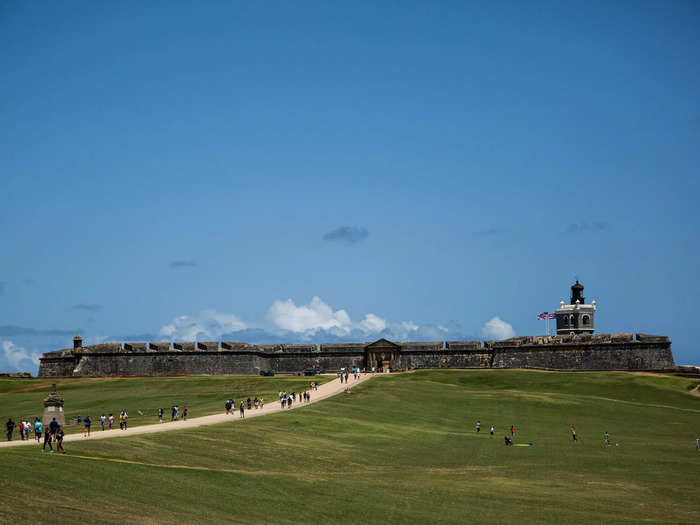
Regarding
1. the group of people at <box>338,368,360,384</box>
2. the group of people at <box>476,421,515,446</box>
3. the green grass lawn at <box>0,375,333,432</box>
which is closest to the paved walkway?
the green grass lawn at <box>0,375,333,432</box>

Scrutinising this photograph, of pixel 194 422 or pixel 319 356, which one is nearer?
pixel 194 422

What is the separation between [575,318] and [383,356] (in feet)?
124

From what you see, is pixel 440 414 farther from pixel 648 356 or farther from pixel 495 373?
pixel 648 356

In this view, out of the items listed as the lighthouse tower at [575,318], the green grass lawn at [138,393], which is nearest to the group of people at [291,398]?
the green grass lawn at [138,393]

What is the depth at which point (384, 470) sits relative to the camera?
141 ft

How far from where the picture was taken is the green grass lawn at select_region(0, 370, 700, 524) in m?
30.4

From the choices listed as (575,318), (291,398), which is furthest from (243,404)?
(575,318)

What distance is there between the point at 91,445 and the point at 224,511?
1338 centimetres

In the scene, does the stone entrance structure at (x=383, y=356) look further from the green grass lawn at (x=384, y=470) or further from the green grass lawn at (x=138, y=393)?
the green grass lawn at (x=384, y=470)

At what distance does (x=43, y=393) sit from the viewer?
87.5 m

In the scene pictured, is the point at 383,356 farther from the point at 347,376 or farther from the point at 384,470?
the point at 384,470

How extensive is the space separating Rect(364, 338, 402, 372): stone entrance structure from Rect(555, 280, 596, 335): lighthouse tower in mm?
34836

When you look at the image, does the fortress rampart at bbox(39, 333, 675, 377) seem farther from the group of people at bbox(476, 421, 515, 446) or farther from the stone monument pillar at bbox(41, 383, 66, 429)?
the stone monument pillar at bbox(41, 383, 66, 429)

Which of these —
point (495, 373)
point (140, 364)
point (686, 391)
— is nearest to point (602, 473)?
point (686, 391)
